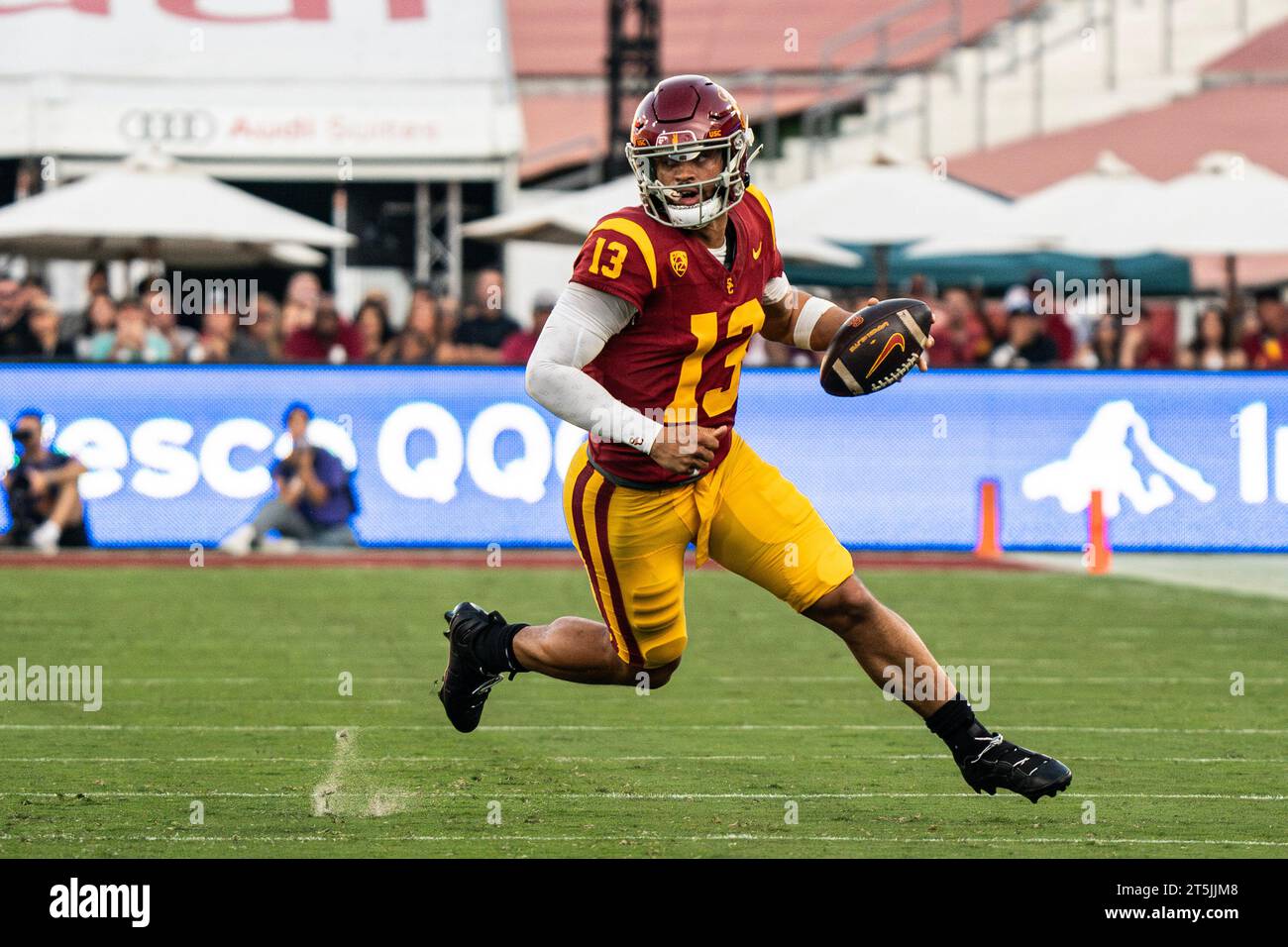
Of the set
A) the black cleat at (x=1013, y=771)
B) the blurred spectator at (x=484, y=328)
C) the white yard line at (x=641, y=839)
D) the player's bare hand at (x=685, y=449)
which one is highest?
the blurred spectator at (x=484, y=328)

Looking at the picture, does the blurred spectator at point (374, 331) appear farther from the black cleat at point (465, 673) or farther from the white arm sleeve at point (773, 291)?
the white arm sleeve at point (773, 291)

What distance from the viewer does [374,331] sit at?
648 inches

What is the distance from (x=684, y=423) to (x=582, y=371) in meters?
0.35

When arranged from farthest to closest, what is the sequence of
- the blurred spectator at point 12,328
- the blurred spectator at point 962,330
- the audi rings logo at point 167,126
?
1. the audi rings logo at point 167,126
2. the blurred spectator at point 962,330
3. the blurred spectator at point 12,328

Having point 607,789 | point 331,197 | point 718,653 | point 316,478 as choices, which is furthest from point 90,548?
point 331,197

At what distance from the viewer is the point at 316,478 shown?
14828mm

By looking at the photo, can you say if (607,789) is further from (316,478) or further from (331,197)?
(331,197)

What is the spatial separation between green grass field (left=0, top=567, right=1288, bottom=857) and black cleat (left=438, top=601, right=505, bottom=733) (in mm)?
203

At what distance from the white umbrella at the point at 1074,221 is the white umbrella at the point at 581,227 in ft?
3.64

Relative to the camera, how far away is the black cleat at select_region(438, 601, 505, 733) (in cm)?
716

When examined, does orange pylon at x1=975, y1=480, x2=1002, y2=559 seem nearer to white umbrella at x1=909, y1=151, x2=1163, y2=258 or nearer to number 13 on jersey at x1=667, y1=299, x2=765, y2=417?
white umbrella at x1=909, y1=151, x2=1163, y2=258

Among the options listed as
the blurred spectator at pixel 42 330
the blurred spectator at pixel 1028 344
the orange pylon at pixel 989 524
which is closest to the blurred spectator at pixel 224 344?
the blurred spectator at pixel 42 330

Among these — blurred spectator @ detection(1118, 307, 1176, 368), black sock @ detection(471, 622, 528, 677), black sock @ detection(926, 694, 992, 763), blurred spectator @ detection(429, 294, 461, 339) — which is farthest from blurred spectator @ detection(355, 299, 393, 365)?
black sock @ detection(926, 694, 992, 763)

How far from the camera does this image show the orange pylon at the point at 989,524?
14.8 m
